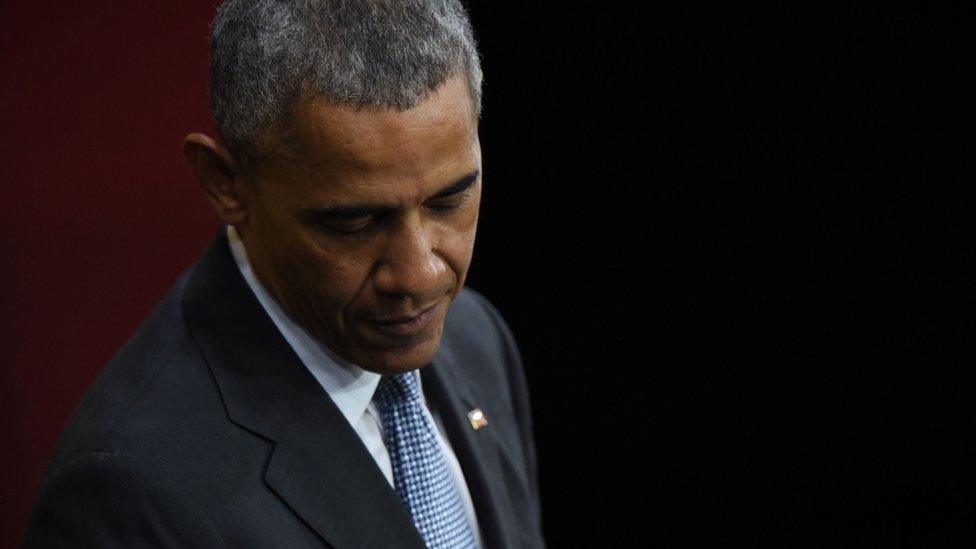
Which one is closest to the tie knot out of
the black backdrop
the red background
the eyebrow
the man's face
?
the man's face

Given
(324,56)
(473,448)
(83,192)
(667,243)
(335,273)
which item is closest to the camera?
(324,56)

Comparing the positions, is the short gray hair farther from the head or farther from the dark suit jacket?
the dark suit jacket

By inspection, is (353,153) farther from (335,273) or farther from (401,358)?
(401,358)

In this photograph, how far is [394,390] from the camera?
5.27 feet

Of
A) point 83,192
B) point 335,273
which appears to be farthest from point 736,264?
point 335,273

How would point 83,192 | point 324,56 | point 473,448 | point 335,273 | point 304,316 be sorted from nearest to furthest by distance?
point 324,56
point 335,273
point 304,316
point 473,448
point 83,192

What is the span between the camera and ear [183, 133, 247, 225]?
1.40m

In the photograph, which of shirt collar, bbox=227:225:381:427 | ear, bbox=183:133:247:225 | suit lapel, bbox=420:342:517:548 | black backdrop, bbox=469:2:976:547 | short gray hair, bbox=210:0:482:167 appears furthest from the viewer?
black backdrop, bbox=469:2:976:547

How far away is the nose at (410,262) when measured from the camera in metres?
1.36

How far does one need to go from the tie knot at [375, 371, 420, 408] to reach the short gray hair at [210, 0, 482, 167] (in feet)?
1.24

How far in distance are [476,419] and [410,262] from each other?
472 mm

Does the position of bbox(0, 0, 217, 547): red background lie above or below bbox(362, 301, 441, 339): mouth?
above

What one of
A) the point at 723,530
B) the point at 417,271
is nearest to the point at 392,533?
the point at 417,271

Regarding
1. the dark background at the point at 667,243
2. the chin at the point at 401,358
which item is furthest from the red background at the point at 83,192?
the chin at the point at 401,358
